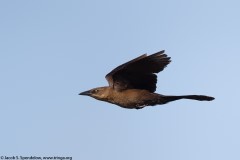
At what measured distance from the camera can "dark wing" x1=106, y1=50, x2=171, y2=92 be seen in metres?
8.84

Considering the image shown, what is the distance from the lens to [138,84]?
364 inches

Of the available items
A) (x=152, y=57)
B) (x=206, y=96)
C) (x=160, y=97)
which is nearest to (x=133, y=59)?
(x=152, y=57)

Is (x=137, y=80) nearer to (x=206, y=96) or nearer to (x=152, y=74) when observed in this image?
(x=152, y=74)

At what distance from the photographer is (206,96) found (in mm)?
8961

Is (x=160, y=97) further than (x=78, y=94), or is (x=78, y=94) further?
(x=78, y=94)

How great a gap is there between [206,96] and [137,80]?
4.80ft

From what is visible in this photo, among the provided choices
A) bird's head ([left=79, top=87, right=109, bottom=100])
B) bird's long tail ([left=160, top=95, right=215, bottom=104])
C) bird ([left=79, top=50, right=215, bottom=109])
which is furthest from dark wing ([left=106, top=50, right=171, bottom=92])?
bird's long tail ([left=160, top=95, right=215, bottom=104])

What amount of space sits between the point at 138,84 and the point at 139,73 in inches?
10.8

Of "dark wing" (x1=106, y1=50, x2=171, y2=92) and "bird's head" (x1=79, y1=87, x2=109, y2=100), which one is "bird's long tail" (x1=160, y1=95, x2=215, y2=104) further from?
"bird's head" (x1=79, y1=87, x2=109, y2=100)

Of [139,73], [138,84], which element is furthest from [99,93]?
[139,73]

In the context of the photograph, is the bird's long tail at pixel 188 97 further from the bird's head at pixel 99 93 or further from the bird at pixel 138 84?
the bird's head at pixel 99 93

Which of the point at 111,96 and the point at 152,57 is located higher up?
the point at 152,57

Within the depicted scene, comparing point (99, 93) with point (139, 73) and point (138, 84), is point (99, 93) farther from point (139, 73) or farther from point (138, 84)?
point (139, 73)

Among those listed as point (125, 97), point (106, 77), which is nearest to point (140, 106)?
point (125, 97)
